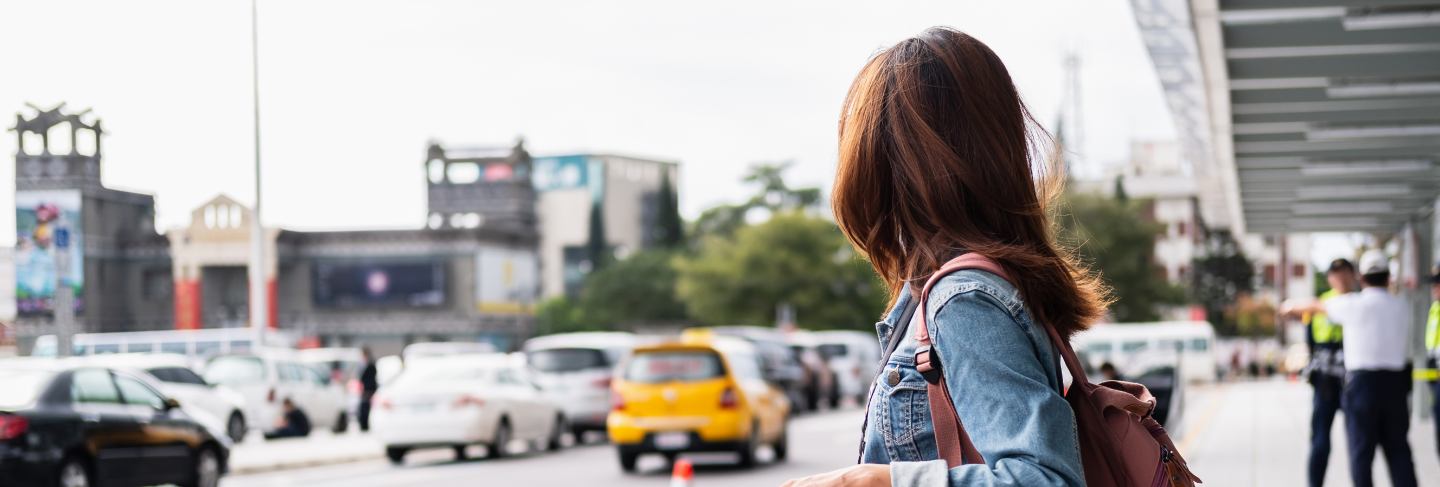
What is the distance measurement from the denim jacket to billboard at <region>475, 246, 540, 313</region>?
96.3 m

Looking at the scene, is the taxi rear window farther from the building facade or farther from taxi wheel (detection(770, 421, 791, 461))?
the building facade

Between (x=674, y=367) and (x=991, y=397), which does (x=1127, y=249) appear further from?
(x=991, y=397)

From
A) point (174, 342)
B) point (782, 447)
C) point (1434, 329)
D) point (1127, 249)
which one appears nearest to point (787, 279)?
point (1127, 249)

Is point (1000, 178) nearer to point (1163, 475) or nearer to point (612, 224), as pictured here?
point (1163, 475)

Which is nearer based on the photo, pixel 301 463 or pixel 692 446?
pixel 692 446

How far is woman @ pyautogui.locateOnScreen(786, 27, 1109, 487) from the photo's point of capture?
186 cm

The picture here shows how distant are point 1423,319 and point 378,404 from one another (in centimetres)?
1429

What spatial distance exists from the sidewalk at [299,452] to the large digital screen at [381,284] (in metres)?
67.2

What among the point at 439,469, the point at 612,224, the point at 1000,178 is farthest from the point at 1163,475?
the point at 612,224

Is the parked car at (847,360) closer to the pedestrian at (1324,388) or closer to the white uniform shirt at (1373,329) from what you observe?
the pedestrian at (1324,388)

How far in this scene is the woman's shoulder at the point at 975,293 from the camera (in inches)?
75.5

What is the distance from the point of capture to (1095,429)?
1.97 metres

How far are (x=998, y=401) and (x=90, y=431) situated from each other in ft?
41.0

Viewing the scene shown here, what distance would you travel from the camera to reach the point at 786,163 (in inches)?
4318
